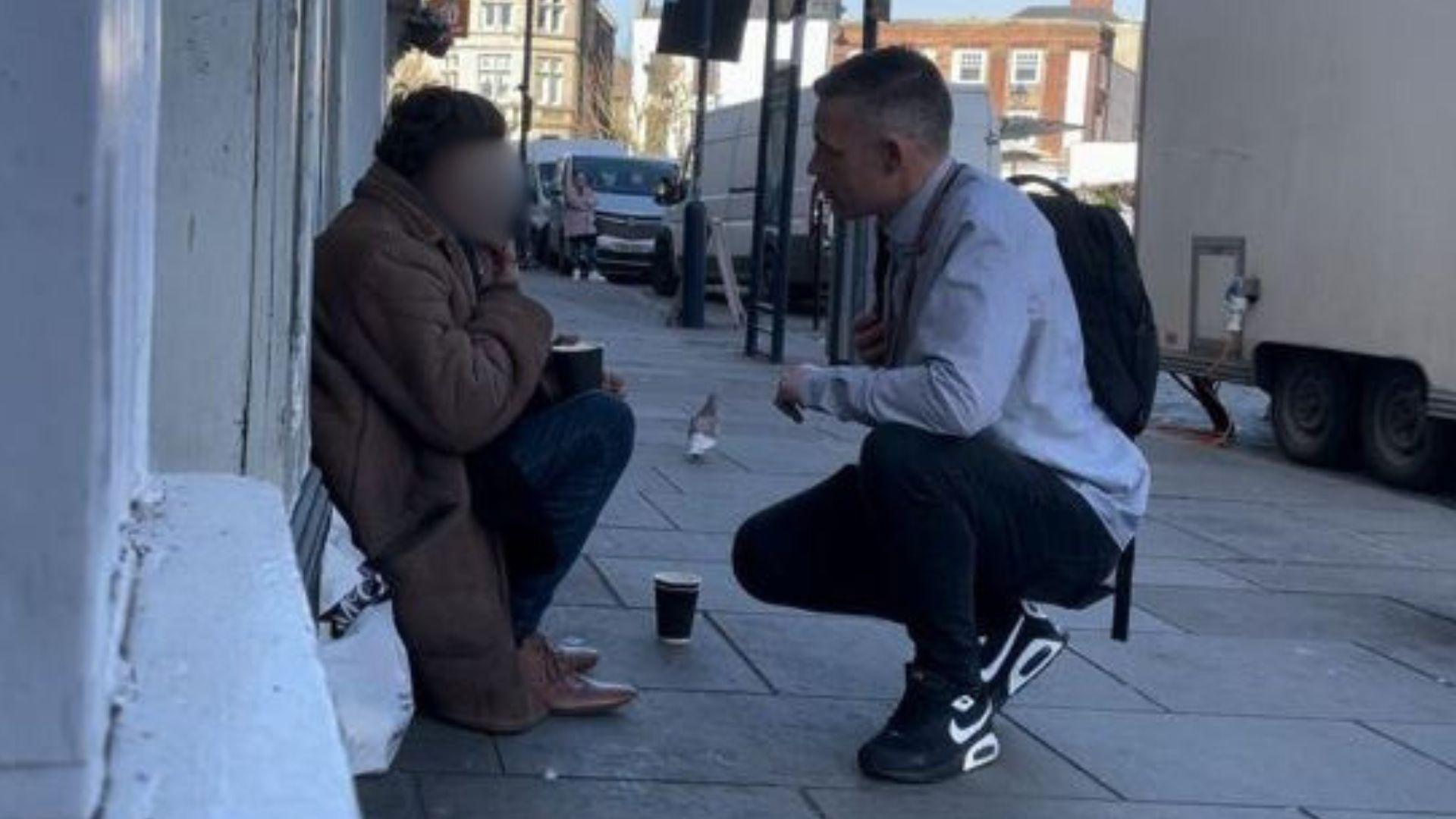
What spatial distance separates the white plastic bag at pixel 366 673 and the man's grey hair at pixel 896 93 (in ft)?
4.73

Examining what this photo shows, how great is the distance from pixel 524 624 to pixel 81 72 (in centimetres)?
343

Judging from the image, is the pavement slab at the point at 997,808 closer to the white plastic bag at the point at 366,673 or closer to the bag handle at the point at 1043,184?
the white plastic bag at the point at 366,673

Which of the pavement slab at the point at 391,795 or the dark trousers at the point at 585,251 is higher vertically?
the pavement slab at the point at 391,795

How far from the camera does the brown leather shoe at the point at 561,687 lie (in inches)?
194

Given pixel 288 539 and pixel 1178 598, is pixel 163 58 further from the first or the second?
pixel 1178 598

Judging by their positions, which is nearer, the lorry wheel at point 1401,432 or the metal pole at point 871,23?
the lorry wheel at point 1401,432

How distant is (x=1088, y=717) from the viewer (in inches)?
218

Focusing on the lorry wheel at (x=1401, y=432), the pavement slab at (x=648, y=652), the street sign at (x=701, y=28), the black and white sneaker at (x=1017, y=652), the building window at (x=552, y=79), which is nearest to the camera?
the black and white sneaker at (x=1017, y=652)

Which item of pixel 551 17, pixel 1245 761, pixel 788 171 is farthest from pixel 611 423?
pixel 551 17

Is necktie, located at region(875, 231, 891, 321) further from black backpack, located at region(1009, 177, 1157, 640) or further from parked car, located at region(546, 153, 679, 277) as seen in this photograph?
parked car, located at region(546, 153, 679, 277)

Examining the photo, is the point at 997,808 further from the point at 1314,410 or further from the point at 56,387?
the point at 1314,410

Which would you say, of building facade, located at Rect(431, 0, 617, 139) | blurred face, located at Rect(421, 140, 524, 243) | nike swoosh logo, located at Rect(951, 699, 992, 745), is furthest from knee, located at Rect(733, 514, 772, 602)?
building facade, located at Rect(431, 0, 617, 139)

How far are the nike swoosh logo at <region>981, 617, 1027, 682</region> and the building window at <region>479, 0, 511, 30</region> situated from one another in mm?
92238

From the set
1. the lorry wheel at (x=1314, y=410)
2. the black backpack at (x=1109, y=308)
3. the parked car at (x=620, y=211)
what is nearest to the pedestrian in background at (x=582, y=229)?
the parked car at (x=620, y=211)
